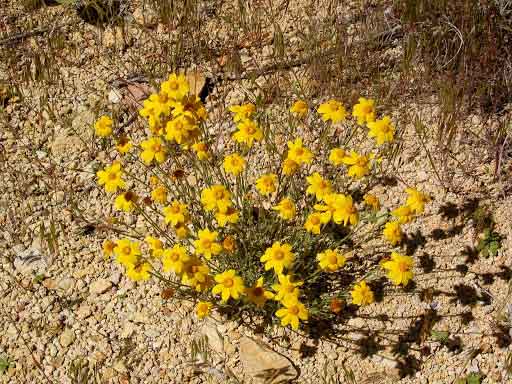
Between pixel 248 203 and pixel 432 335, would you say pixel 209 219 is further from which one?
pixel 432 335

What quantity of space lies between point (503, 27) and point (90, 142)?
2755 millimetres

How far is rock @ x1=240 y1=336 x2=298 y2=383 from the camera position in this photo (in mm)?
3006

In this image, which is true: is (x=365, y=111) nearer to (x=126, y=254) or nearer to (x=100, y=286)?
(x=126, y=254)

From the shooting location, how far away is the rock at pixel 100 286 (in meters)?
3.35

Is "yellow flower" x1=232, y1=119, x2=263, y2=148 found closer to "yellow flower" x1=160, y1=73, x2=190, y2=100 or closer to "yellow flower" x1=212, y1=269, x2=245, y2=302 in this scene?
"yellow flower" x1=160, y1=73, x2=190, y2=100

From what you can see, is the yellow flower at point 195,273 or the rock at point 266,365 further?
the rock at point 266,365

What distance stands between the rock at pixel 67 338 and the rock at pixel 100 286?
0.83 feet

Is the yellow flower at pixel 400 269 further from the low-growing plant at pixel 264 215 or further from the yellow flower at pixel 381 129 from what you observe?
the yellow flower at pixel 381 129

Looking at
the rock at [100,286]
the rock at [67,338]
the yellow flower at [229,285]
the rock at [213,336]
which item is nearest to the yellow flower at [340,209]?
the yellow flower at [229,285]

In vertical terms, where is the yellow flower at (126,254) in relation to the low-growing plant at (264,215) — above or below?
below

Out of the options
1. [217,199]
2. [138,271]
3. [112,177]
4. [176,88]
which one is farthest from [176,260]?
[176,88]

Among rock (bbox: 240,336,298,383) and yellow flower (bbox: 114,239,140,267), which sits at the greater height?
yellow flower (bbox: 114,239,140,267)

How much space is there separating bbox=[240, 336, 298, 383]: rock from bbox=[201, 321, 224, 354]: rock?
0.41ft

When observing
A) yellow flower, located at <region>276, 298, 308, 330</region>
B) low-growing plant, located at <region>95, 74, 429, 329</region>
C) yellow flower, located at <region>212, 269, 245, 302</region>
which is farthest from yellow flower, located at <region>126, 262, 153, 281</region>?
yellow flower, located at <region>276, 298, 308, 330</region>
